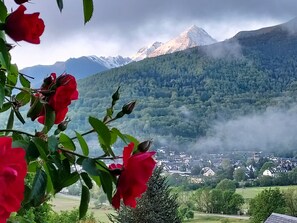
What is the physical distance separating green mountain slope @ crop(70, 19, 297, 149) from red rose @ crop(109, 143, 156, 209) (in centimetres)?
2952

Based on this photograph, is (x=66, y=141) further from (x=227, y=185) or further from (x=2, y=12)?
(x=227, y=185)

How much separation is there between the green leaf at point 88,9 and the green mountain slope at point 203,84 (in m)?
29.5

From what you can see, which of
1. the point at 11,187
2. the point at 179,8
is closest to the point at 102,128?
the point at 11,187

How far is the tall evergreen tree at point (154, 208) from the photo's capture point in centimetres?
831

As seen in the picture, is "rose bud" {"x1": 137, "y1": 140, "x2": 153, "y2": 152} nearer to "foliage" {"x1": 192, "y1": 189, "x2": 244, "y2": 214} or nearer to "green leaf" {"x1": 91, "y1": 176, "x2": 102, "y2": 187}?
"green leaf" {"x1": 91, "y1": 176, "x2": 102, "y2": 187}

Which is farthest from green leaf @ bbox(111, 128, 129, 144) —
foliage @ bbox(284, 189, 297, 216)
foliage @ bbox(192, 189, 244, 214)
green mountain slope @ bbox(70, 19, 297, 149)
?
green mountain slope @ bbox(70, 19, 297, 149)

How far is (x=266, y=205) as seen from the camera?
67.2ft

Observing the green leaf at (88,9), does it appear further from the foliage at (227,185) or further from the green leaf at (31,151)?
the foliage at (227,185)

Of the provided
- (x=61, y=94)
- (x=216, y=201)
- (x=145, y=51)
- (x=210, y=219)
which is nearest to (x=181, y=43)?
(x=145, y=51)

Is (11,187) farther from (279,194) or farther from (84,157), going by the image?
(279,194)

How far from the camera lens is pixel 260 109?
1500 inches

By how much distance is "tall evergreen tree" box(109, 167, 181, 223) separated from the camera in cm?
831

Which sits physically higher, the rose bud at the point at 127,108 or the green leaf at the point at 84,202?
the rose bud at the point at 127,108

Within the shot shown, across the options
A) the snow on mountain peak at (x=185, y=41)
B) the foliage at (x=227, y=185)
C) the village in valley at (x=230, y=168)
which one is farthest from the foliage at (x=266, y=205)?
the snow on mountain peak at (x=185, y=41)
